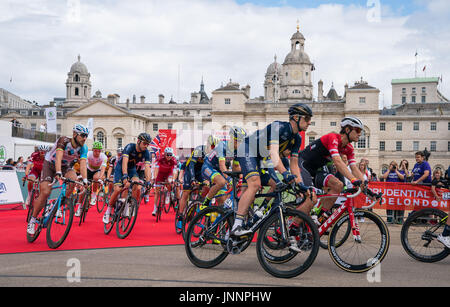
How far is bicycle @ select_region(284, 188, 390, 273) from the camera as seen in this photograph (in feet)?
18.4

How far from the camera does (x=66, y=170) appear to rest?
27.6 feet

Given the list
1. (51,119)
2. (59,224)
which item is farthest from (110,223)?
(51,119)

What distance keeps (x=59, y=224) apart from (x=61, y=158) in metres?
1.09

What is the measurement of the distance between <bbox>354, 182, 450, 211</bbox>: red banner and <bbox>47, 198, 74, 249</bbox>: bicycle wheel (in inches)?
309

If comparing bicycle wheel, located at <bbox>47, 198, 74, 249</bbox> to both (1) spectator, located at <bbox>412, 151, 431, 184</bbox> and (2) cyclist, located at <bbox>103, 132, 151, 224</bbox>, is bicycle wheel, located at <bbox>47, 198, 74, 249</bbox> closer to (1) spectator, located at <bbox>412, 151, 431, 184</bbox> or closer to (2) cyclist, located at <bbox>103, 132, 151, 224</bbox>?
(2) cyclist, located at <bbox>103, 132, 151, 224</bbox>

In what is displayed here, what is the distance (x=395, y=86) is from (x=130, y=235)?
138 m

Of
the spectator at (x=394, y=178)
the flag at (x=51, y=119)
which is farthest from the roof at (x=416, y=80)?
the spectator at (x=394, y=178)

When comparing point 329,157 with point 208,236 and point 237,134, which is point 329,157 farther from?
point 208,236

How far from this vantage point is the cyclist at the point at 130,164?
8984 millimetres

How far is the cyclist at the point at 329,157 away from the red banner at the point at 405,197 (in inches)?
212

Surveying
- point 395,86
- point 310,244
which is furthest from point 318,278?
point 395,86

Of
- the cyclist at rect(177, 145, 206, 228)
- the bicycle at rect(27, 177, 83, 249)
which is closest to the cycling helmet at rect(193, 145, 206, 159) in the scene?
the cyclist at rect(177, 145, 206, 228)

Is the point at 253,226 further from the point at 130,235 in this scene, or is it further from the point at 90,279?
the point at 130,235

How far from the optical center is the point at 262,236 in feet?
17.8
